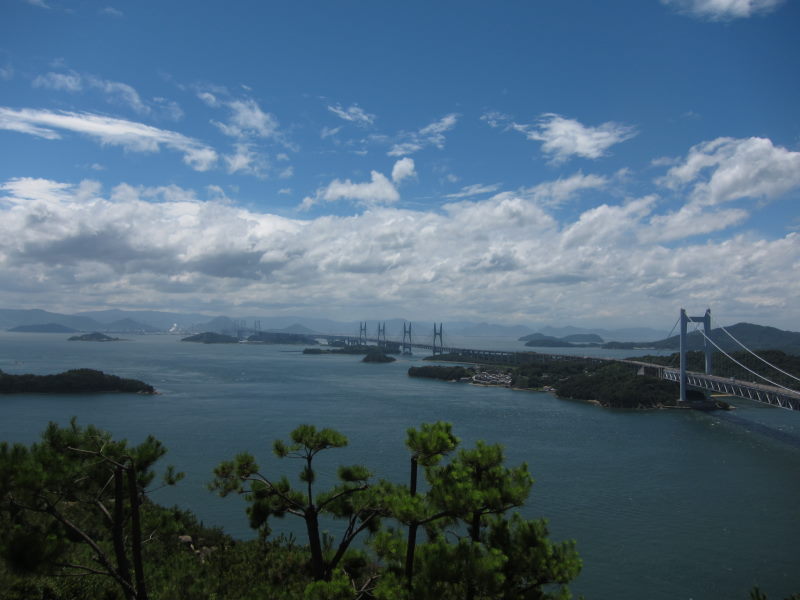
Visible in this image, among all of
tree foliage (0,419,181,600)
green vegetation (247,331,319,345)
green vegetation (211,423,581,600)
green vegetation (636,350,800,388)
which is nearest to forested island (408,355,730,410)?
green vegetation (636,350,800,388)

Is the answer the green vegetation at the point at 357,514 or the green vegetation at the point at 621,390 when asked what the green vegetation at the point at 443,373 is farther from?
the green vegetation at the point at 357,514

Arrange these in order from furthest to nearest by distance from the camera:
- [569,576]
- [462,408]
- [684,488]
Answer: [462,408], [684,488], [569,576]

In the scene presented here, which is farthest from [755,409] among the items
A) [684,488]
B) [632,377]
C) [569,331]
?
[569,331]

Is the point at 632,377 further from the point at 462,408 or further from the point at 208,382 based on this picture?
the point at 208,382

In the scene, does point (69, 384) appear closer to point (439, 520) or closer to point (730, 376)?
point (439, 520)

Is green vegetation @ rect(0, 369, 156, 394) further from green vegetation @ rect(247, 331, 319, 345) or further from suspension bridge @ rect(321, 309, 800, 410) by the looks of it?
green vegetation @ rect(247, 331, 319, 345)

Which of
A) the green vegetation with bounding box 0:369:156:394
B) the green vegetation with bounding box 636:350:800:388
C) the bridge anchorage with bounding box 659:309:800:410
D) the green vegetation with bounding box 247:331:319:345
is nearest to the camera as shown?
the bridge anchorage with bounding box 659:309:800:410
